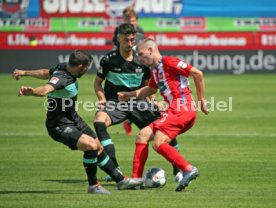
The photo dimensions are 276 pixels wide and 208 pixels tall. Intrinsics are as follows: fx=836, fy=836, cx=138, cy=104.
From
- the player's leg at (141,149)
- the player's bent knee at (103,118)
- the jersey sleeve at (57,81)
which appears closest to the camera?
the jersey sleeve at (57,81)

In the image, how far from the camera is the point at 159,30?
40.7 meters

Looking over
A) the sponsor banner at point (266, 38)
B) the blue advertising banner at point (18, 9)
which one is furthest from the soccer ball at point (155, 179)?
the blue advertising banner at point (18, 9)

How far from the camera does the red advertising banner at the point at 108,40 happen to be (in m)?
36.8

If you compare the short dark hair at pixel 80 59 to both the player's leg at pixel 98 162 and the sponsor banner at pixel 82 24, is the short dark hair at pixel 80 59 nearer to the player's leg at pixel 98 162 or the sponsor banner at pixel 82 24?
the player's leg at pixel 98 162

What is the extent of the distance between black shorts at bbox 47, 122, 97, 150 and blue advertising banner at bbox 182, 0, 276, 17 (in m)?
30.0

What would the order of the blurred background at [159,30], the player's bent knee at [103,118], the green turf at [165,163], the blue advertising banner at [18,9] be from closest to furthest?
the green turf at [165,163] < the player's bent knee at [103,118] < the blurred background at [159,30] < the blue advertising banner at [18,9]

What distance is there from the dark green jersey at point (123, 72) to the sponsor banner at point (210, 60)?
20865 mm

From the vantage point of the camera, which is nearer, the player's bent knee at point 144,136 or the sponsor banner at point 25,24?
the player's bent knee at point 144,136

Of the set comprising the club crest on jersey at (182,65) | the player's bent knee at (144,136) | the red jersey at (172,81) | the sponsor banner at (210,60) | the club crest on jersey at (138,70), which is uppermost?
the club crest on jersey at (182,65)

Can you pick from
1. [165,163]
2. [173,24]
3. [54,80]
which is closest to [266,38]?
[173,24]

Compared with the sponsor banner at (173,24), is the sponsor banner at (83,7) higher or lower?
higher

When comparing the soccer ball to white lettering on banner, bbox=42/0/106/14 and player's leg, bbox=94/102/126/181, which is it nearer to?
player's leg, bbox=94/102/126/181

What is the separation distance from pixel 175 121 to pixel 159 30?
29951 millimetres

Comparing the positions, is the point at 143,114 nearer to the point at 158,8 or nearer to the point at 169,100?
the point at 169,100
